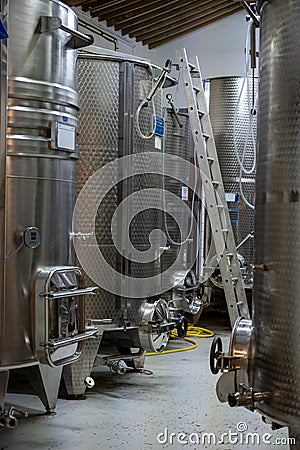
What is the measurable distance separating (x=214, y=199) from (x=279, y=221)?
8.81ft

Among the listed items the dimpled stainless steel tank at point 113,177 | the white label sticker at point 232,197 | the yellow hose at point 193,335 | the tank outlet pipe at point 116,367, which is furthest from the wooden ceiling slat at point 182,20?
the tank outlet pipe at point 116,367

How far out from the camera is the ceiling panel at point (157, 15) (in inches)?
271

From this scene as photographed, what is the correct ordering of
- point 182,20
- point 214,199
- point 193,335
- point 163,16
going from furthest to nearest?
point 182,20, point 163,16, point 193,335, point 214,199

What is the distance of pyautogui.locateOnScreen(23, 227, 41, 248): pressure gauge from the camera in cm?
278

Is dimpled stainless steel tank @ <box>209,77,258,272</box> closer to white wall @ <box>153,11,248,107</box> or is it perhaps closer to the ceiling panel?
the ceiling panel

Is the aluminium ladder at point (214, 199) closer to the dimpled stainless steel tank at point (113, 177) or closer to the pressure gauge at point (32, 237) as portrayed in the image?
the dimpled stainless steel tank at point (113, 177)

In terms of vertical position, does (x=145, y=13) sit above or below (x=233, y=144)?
above

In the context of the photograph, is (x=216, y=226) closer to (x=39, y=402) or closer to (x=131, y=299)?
(x=131, y=299)

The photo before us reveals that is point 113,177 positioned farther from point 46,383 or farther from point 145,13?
point 145,13

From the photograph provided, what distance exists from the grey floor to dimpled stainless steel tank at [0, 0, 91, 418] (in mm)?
421

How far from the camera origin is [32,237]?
2811 mm

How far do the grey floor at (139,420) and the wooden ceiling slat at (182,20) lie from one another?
16.6 feet

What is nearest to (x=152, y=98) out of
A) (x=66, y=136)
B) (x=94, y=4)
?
(x=66, y=136)

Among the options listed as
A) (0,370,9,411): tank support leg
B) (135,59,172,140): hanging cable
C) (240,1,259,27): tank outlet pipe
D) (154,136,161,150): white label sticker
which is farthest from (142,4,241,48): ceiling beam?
(0,370,9,411): tank support leg
